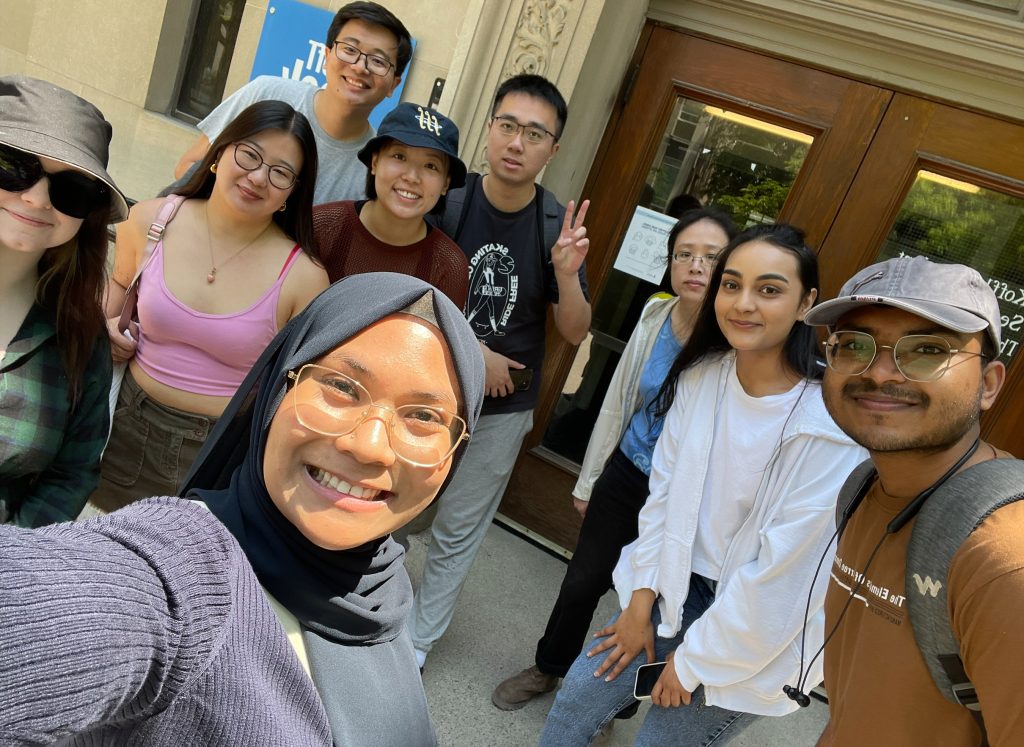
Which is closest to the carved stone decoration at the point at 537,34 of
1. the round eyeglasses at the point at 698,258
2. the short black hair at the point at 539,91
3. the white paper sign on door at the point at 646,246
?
the short black hair at the point at 539,91

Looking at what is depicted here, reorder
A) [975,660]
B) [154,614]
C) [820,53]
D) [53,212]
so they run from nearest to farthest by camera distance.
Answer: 1. [154,614]
2. [975,660]
3. [53,212]
4. [820,53]

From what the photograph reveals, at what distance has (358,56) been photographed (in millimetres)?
2816

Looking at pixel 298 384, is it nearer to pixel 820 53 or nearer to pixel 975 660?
pixel 975 660

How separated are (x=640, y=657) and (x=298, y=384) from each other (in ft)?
5.70

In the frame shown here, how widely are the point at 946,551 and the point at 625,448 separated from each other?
4.94ft

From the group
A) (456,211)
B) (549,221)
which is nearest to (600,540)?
(549,221)

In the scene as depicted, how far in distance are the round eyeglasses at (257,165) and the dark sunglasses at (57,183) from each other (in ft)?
1.70

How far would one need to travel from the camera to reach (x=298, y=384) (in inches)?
44.1

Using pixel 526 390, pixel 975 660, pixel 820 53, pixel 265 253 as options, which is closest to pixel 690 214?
pixel 526 390

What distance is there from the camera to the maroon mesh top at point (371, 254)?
2512mm

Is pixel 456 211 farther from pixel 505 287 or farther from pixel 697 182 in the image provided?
pixel 697 182

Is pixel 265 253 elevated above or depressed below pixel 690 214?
below

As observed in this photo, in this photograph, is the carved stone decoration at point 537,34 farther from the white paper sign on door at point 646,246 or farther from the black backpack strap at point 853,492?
the black backpack strap at point 853,492

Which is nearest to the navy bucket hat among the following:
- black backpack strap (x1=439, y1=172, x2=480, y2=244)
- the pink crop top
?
black backpack strap (x1=439, y1=172, x2=480, y2=244)
